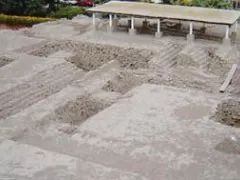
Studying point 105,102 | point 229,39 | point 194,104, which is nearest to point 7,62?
point 105,102

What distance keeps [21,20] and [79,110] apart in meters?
12.9

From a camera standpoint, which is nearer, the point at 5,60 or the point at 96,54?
the point at 5,60

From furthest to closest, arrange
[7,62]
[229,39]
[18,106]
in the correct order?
[229,39] < [7,62] < [18,106]

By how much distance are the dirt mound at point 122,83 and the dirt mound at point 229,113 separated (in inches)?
135

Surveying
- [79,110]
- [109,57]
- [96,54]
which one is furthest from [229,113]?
[96,54]

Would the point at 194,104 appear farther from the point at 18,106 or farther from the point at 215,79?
the point at 18,106

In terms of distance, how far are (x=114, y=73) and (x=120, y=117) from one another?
13.2 ft

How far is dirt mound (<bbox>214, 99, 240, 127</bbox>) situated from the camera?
13273 millimetres

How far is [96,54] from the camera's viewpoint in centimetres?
1884

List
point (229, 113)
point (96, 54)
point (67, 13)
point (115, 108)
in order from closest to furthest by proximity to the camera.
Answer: point (229, 113), point (115, 108), point (96, 54), point (67, 13)

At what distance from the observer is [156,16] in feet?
65.4

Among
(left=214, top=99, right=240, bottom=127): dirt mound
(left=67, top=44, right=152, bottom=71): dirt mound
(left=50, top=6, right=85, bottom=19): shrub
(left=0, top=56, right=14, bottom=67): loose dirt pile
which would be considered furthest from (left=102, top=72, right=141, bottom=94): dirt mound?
(left=50, top=6, right=85, bottom=19): shrub

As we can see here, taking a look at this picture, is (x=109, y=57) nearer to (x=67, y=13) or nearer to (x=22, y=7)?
(x=67, y=13)

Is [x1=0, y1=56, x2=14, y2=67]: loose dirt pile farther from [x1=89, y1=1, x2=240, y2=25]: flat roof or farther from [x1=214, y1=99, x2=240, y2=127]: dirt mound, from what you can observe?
[x1=214, y1=99, x2=240, y2=127]: dirt mound
